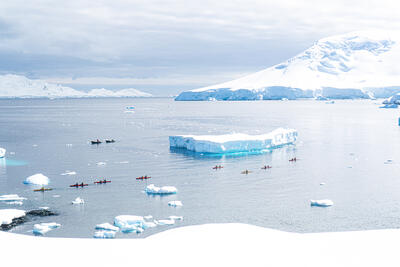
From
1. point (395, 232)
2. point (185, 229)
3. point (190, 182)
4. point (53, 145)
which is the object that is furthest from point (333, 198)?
point (53, 145)

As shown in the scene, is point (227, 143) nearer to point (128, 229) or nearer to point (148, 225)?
point (148, 225)

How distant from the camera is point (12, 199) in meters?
22.3

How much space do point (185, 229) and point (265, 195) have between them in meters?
11.4

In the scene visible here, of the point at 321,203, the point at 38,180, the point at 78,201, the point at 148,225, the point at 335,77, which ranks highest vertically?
the point at 335,77

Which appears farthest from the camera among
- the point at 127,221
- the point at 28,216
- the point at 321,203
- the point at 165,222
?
the point at 321,203

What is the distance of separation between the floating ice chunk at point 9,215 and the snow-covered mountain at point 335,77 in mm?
152854

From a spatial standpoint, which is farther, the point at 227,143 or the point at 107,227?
the point at 227,143

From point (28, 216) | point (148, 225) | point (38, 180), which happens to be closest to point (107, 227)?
point (148, 225)

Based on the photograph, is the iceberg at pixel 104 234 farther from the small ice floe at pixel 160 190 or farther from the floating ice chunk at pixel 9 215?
the small ice floe at pixel 160 190

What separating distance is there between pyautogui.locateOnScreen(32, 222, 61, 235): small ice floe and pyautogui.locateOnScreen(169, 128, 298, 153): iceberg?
72.9 feet

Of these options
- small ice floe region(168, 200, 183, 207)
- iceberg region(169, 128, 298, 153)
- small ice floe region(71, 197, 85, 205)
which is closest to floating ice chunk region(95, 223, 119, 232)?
small ice floe region(168, 200, 183, 207)

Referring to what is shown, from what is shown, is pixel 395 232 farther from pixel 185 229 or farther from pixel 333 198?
pixel 333 198

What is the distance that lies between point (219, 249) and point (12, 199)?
607 inches

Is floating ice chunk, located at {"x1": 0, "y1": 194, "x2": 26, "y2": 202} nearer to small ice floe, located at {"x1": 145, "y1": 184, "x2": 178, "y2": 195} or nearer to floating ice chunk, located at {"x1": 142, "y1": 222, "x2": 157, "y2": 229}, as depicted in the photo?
small ice floe, located at {"x1": 145, "y1": 184, "x2": 178, "y2": 195}
